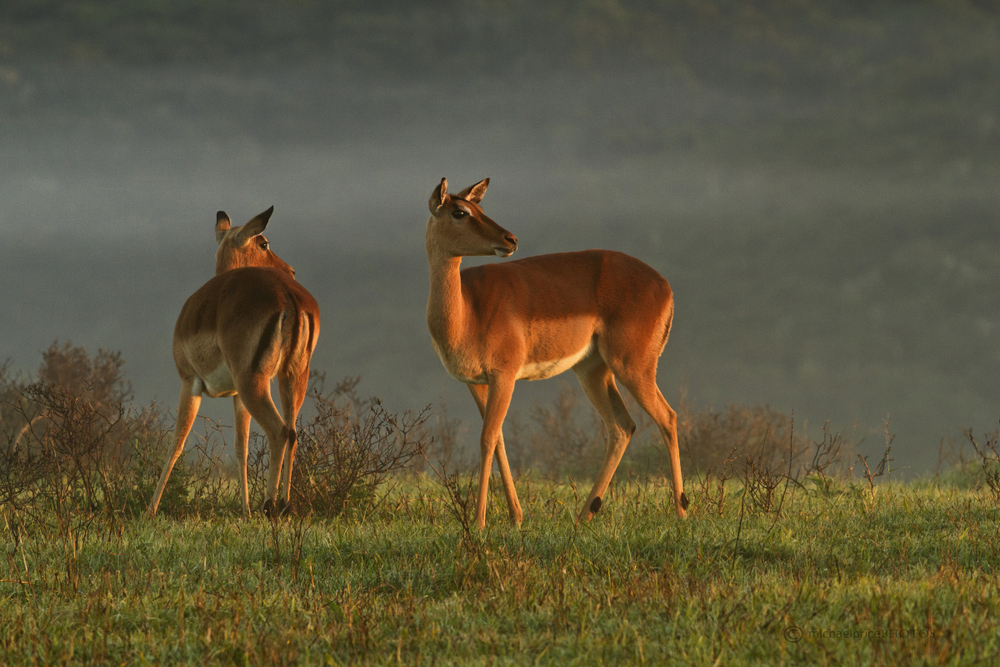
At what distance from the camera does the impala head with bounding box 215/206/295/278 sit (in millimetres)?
8422

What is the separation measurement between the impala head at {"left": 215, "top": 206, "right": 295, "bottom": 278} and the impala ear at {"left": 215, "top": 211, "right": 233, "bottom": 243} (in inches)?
6.1

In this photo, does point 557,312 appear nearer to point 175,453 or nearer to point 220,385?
point 220,385

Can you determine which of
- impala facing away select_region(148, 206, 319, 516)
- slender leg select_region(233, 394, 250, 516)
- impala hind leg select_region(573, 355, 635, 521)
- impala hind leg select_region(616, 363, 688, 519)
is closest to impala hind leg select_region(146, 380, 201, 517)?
impala facing away select_region(148, 206, 319, 516)

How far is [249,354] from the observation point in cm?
714

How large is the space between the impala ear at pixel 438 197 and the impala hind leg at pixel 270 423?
1928 mm

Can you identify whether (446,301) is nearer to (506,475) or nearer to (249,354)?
(506,475)

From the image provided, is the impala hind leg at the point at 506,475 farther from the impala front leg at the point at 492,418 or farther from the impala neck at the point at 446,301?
the impala neck at the point at 446,301

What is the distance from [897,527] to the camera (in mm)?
6957

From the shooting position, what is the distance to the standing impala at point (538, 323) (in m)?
6.91

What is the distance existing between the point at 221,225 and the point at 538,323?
150 inches

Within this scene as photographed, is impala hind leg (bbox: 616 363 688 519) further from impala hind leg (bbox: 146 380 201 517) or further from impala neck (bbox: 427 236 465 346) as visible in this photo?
impala hind leg (bbox: 146 380 201 517)

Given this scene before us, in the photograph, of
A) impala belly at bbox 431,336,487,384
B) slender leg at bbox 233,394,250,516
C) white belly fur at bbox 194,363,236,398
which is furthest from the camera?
slender leg at bbox 233,394,250,516

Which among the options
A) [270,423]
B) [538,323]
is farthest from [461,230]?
[270,423]

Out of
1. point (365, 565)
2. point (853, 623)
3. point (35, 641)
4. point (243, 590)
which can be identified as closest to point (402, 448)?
point (365, 565)
